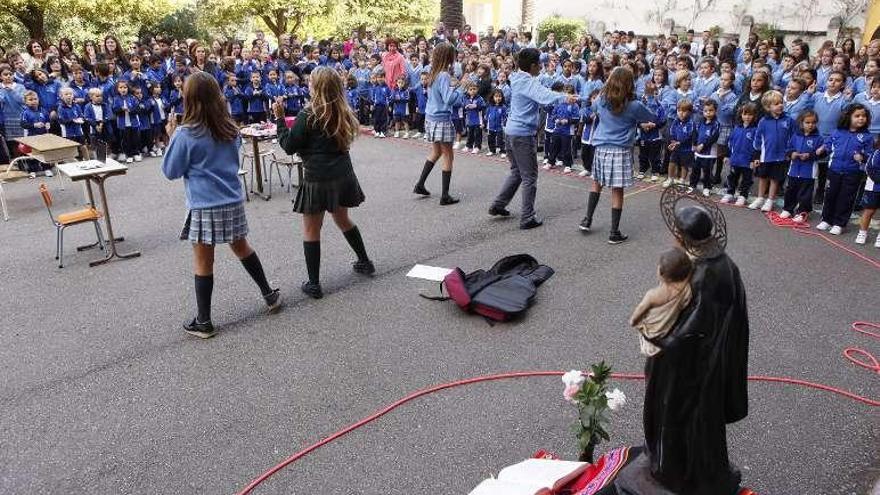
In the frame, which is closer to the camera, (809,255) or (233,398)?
(233,398)

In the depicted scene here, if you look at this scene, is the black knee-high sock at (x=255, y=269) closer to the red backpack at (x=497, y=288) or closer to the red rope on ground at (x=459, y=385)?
the red backpack at (x=497, y=288)

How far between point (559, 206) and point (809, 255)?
278 centimetres

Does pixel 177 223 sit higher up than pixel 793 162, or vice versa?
pixel 793 162

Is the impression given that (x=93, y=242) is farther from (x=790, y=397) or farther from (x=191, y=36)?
(x=191, y=36)

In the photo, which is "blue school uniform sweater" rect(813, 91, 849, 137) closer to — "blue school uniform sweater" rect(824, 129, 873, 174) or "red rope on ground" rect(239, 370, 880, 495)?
"blue school uniform sweater" rect(824, 129, 873, 174)

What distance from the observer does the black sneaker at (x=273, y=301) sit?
5016 mm

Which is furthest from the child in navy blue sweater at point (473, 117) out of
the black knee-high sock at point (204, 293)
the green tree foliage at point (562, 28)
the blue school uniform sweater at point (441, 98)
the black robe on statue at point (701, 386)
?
the green tree foliage at point (562, 28)

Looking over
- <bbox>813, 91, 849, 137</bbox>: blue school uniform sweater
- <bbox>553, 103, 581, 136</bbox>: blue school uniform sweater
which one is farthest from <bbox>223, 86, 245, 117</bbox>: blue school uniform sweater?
<bbox>813, 91, 849, 137</bbox>: blue school uniform sweater

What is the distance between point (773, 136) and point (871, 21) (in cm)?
1128

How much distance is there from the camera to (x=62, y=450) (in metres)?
3.48

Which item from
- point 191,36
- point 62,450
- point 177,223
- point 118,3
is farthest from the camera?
point 191,36

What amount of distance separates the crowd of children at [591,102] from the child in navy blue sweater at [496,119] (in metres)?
0.02

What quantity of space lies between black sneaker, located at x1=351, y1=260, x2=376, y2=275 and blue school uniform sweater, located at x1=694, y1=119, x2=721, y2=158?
16.1ft

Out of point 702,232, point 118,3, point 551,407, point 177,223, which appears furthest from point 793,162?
point 118,3
